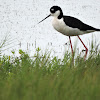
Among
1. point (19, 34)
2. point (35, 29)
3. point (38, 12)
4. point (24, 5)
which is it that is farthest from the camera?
point (24, 5)

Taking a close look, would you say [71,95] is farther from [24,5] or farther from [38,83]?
[24,5]

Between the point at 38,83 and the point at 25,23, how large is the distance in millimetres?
7781

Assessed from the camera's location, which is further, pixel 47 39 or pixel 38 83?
pixel 47 39

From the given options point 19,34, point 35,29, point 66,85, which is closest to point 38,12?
point 35,29

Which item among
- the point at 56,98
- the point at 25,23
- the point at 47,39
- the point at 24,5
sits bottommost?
the point at 56,98

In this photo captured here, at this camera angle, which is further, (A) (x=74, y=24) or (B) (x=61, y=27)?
(A) (x=74, y=24)

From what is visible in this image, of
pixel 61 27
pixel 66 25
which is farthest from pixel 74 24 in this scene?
pixel 61 27

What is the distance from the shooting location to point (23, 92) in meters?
2.06

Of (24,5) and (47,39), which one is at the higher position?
(24,5)

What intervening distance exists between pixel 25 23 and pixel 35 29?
891 millimetres

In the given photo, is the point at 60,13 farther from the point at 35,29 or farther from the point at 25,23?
the point at 25,23

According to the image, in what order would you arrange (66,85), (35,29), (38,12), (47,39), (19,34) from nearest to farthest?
(66,85)
(47,39)
(19,34)
(35,29)
(38,12)

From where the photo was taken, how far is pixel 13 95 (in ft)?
6.46

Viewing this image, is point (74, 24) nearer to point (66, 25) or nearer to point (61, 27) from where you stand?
point (66, 25)
